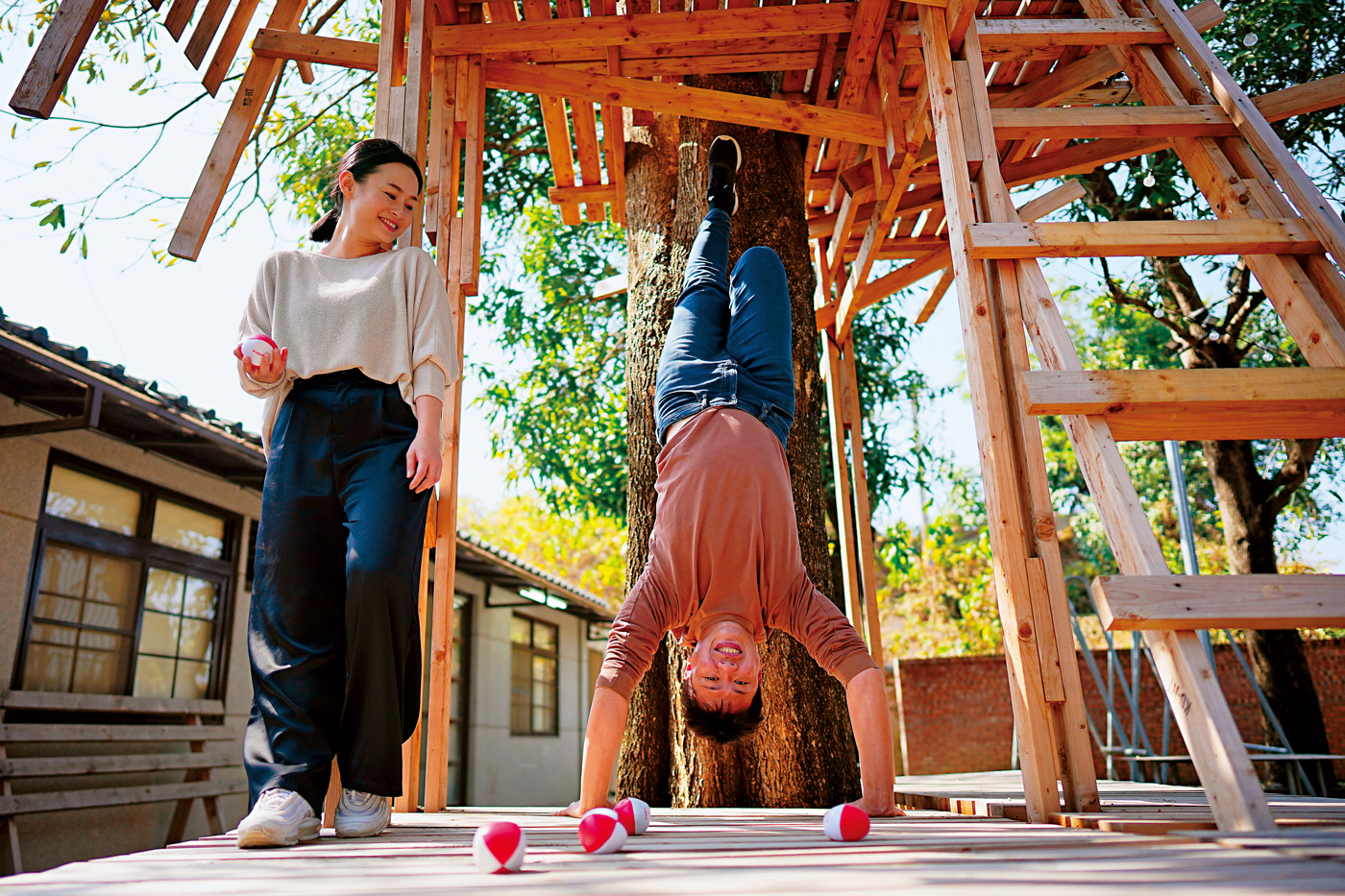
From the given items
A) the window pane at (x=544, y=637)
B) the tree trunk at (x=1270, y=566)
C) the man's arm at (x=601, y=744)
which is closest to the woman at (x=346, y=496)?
the man's arm at (x=601, y=744)

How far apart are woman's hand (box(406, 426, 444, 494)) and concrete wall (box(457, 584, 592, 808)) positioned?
8.21 m

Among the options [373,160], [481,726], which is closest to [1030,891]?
[373,160]

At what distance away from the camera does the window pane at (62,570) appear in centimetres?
545

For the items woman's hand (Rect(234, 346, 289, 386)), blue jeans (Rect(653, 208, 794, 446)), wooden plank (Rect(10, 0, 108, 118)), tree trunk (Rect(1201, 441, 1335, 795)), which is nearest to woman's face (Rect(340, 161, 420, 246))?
woman's hand (Rect(234, 346, 289, 386))

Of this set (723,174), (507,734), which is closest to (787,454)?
(723,174)

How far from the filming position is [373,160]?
2.27 m

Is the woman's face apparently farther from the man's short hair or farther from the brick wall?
the brick wall

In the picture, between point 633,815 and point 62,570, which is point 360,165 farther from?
point 62,570

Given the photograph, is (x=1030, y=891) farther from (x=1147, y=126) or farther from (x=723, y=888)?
(x=1147, y=126)

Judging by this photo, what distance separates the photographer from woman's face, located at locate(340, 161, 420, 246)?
2258 millimetres

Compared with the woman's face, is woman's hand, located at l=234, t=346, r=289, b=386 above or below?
below

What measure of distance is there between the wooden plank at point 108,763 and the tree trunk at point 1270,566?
26.0ft

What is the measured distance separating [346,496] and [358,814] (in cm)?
68

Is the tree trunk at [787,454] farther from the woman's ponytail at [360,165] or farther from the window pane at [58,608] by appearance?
the window pane at [58,608]
